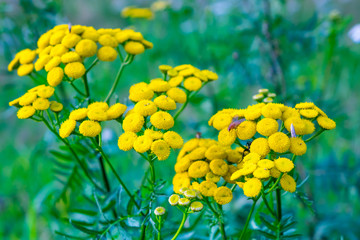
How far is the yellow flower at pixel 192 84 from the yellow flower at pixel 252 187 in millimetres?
412

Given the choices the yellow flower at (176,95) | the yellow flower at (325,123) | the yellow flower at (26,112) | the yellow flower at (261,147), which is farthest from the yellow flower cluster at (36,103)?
the yellow flower at (325,123)

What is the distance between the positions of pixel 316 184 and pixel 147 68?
1357 millimetres

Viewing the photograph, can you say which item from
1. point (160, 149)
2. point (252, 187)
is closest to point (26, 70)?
point (160, 149)

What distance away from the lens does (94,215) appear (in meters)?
1.37

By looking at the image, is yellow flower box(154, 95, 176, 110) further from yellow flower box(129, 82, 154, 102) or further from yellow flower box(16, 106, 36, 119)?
yellow flower box(16, 106, 36, 119)

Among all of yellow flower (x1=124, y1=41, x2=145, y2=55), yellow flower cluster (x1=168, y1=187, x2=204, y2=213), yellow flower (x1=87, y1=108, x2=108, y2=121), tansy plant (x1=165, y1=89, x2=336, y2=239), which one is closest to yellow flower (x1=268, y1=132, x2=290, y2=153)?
tansy plant (x1=165, y1=89, x2=336, y2=239)

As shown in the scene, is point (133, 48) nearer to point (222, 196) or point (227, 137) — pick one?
point (227, 137)

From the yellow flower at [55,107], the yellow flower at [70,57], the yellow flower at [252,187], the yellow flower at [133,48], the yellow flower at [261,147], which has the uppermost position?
the yellow flower at [133,48]

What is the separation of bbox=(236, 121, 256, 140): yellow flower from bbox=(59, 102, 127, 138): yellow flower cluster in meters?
0.32

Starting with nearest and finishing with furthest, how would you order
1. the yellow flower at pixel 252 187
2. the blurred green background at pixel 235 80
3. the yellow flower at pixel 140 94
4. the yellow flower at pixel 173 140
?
1. the yellow flower at pixel 252 187
2. the yellow flower at pixel 173 140
3. the yellow flower at pixel 140 94
4. the blurred green background at pixel 235 80

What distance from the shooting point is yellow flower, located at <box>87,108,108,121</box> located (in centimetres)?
105

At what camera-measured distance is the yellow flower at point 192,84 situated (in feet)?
4.07

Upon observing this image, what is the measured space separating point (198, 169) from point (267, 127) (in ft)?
0.71

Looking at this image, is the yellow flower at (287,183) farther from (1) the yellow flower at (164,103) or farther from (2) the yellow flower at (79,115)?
(2) the yellow flower at (79,115)
